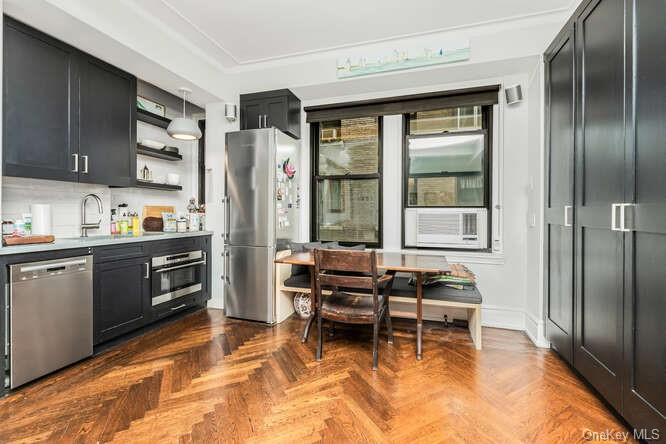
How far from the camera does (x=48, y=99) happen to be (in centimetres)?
236

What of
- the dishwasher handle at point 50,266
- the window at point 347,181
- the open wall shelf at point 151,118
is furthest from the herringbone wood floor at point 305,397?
the open wall shelf at point 151,118

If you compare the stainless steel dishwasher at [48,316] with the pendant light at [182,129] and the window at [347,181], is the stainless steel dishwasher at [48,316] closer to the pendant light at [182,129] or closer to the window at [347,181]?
Result: the pendant light at [182,129]

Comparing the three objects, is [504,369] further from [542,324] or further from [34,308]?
[34,308]

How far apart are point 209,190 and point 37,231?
1704mm

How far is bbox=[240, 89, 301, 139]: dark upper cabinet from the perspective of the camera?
3.56 m

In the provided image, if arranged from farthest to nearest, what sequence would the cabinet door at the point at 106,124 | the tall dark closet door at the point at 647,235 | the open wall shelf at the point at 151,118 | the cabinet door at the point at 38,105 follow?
the open wall shelf at the point at 151,118 → the cabinet door at the point at 106,124 → the cabinet door at the point at 38,105 → the tall dark closet door at the point at 647,235

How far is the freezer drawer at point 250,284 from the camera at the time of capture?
10.8 ft

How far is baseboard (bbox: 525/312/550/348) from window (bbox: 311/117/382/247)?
1723 mm

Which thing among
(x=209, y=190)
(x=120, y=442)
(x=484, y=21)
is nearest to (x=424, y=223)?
(x=484, y=21)

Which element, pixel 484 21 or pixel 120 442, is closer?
pixel 120 442

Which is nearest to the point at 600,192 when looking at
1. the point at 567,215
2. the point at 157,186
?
the point at 567,215

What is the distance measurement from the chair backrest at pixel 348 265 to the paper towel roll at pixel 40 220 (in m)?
2.13

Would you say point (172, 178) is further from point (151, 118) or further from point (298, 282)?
point (298, 282)

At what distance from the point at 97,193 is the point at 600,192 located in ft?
14.0
